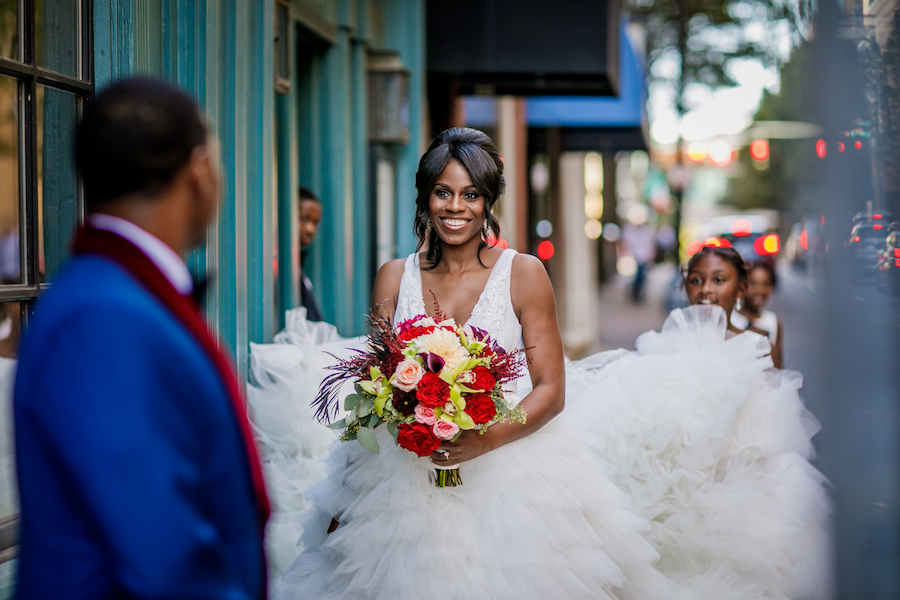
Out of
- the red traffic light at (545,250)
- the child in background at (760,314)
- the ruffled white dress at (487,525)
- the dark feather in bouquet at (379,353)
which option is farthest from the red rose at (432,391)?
the red traffic light at (545,250)

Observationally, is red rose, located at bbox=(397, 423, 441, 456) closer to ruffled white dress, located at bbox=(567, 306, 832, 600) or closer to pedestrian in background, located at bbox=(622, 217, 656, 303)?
ruffled white dress, located at bbox=(567, 306, 832, 600)

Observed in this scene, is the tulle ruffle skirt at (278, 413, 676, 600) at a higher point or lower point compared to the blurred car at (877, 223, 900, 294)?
lower

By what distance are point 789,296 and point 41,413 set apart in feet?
96.1

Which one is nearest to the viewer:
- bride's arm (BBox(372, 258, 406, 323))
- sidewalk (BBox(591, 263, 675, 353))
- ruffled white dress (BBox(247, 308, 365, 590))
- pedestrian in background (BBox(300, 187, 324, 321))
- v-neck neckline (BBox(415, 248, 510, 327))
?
v-neck neckline (BBox(415, 248, 510, 327))

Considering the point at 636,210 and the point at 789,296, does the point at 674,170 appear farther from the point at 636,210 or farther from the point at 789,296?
the point at 636,210

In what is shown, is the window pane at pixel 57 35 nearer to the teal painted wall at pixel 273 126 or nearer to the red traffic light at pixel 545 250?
the teal painted wall at pixel 273 126

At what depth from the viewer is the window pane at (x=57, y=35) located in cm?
351

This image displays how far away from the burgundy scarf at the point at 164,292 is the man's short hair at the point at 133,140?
8 cm

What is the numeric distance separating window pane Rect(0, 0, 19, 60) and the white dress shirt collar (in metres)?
2.12

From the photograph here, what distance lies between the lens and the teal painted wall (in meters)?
4.36

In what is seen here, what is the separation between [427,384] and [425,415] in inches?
4.2

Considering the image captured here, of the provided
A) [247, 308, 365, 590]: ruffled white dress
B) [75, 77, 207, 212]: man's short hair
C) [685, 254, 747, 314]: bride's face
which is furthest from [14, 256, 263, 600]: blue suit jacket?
[685, 254, 747, 314]: bride's face

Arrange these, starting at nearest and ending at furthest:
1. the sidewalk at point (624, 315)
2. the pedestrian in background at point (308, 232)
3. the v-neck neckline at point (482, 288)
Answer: the v-neck neckline at point (482, 288) < the pedestrian in background at point (308, 232) < the sidewalk at point (624, 315)

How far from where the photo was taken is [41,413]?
58.2 inches
